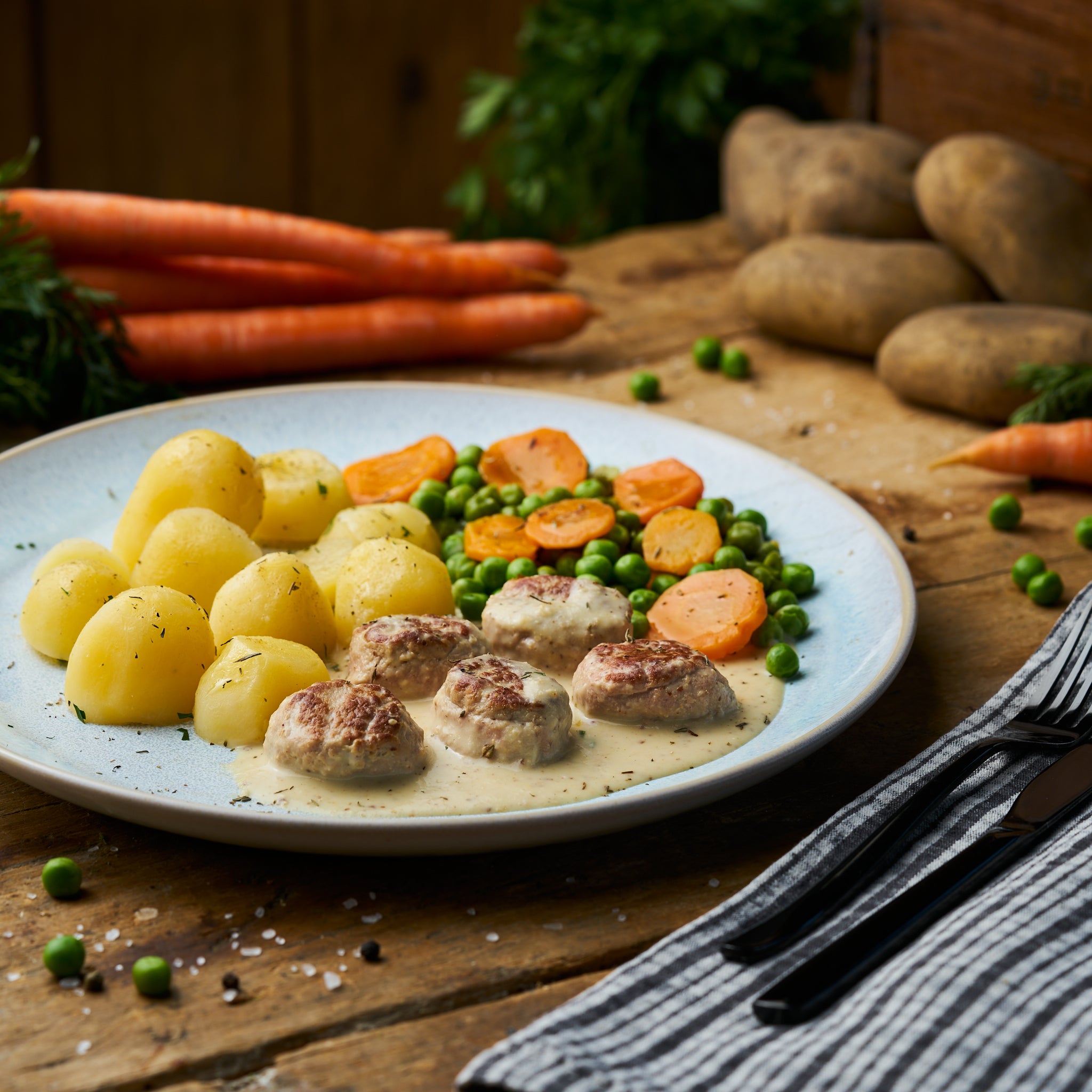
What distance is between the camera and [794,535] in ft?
10.4

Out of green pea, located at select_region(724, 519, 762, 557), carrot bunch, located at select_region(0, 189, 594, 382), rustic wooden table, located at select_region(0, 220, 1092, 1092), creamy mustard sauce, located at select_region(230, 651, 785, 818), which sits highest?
carrot bunch, located at select_region(0, 189, 594, 382)

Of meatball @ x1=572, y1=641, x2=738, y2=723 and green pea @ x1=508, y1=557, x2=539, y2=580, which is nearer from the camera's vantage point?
meatball @ x1=572, y1=641, x2=738, y2=723

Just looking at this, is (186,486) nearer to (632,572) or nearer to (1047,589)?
(632,572)

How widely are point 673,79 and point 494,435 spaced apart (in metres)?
3.13

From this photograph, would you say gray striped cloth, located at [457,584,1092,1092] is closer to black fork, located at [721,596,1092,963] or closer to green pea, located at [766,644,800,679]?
black fork, located at [721,596,1092,963]

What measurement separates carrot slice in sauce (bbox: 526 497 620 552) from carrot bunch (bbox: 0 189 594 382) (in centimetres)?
167

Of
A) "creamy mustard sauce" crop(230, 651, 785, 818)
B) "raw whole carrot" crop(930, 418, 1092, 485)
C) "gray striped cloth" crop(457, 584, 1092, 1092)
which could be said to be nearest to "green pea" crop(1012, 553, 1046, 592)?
"raw whole carrot" crop(930, 418, 1092, 485)

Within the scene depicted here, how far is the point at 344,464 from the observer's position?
3686mm

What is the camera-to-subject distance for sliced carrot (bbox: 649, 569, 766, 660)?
266 cm

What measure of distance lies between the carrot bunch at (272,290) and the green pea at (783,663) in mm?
2407

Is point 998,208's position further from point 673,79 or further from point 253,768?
point 253,768

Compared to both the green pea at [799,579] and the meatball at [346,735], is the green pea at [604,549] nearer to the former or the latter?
the green pea at [799,579]

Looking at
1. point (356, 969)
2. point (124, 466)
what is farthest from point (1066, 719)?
point (124, 466)

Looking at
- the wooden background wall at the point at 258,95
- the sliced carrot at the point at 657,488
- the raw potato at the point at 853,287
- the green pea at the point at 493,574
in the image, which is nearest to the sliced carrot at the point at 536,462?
the sliced carrot at the point at 657,488
